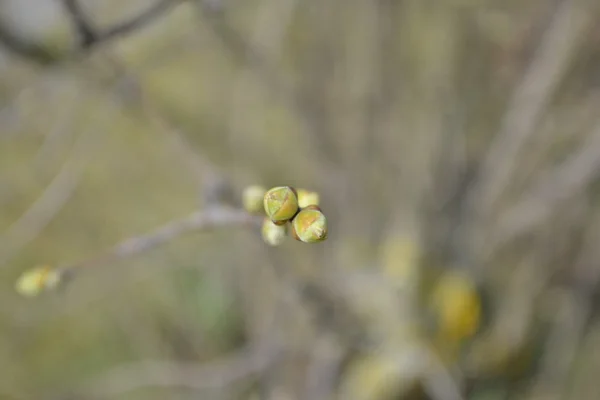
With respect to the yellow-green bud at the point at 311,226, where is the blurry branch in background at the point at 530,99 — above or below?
above

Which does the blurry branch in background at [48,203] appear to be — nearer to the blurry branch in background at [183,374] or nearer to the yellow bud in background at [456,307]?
the blurry branch in background at [183,374]

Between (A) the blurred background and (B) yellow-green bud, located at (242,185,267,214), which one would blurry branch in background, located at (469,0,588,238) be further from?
(B) yellow-green bud, located at (242,185,267,214)

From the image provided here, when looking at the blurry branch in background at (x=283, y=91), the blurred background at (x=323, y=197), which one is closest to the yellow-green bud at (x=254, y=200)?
the blurred background at (x=323, y=197)

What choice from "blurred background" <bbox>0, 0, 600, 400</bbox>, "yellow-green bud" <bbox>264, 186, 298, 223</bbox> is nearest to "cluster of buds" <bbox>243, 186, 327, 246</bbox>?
"yellow-green bud" <bbox>264, 186, 298, 223</bbox>

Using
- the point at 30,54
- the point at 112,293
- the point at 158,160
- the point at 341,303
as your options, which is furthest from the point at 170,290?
the point at 30,54

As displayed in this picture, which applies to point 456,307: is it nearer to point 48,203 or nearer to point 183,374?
point 183,374

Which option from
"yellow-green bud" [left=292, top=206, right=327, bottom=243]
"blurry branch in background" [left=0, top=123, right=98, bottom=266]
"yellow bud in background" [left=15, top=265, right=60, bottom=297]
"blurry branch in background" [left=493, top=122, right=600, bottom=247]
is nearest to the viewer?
"yellow-green bud" [left=292, top=206, right=327, bottom=243]

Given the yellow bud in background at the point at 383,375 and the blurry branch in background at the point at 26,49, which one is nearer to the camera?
the blurry branch in background at the point at 26,49
